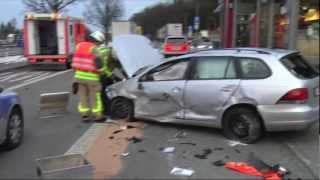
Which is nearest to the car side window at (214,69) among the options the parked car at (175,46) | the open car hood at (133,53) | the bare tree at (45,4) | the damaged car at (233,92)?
the damaged car at (233,92)

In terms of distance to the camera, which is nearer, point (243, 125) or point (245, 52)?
point (243, 125)

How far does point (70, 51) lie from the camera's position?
29469 mm

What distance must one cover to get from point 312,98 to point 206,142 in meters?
1.72

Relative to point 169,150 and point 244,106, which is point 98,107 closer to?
point 169,150

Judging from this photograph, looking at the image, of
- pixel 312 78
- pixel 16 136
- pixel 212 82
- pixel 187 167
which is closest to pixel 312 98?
pixel 312 78

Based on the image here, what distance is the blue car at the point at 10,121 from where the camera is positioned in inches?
311

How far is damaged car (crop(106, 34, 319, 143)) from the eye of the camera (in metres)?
8.62

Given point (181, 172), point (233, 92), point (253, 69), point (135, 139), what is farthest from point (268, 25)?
point (181, 172)

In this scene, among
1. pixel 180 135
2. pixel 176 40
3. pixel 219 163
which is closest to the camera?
pixel 219 163

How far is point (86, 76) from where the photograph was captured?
11.0m

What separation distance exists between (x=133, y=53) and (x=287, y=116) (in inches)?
180

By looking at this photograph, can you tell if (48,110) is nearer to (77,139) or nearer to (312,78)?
(77,139)

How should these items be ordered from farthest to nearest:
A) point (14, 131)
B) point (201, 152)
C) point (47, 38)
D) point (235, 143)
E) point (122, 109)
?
point (47, 38), point (122, 109), point (235, 143), point (14, 131), point (201, 152)

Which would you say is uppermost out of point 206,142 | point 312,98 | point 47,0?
point 47,0
